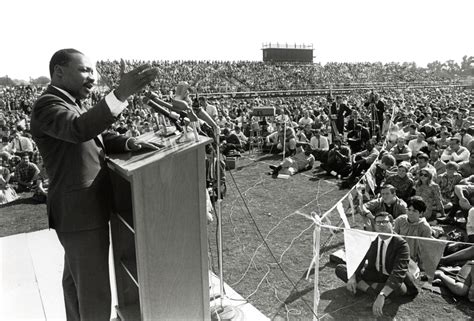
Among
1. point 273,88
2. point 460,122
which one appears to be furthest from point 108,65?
point 460,122

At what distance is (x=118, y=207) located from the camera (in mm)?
2465

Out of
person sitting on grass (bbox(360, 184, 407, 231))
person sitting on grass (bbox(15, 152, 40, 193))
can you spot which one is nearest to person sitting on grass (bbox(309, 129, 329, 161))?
person sitting on grass (bbox(360, 184, 407, 231))

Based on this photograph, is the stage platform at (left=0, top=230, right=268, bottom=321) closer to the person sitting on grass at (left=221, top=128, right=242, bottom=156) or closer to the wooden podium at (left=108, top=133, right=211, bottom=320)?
the wooden podium at (left=108, top=133, right=211, bottom=320)

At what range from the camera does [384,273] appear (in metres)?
4.28

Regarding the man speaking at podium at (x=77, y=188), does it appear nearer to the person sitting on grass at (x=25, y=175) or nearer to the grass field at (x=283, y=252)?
the grass field at (x=283, y=252)

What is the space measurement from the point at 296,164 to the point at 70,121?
30.5 feet

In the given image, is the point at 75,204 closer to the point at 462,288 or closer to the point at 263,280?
the point at 263,280

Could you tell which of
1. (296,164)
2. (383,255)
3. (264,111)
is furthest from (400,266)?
(264,111)

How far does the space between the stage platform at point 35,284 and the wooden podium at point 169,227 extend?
1167mm

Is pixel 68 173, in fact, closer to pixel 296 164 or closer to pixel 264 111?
pixel 296 164

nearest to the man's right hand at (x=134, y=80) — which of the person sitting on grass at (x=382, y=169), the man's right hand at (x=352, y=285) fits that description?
the man's right hand at (x=352, y=285)

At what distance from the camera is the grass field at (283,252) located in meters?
4.09

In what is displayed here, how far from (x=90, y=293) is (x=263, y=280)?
2.81 metres

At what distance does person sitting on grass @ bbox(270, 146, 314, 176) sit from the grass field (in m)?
0.75
